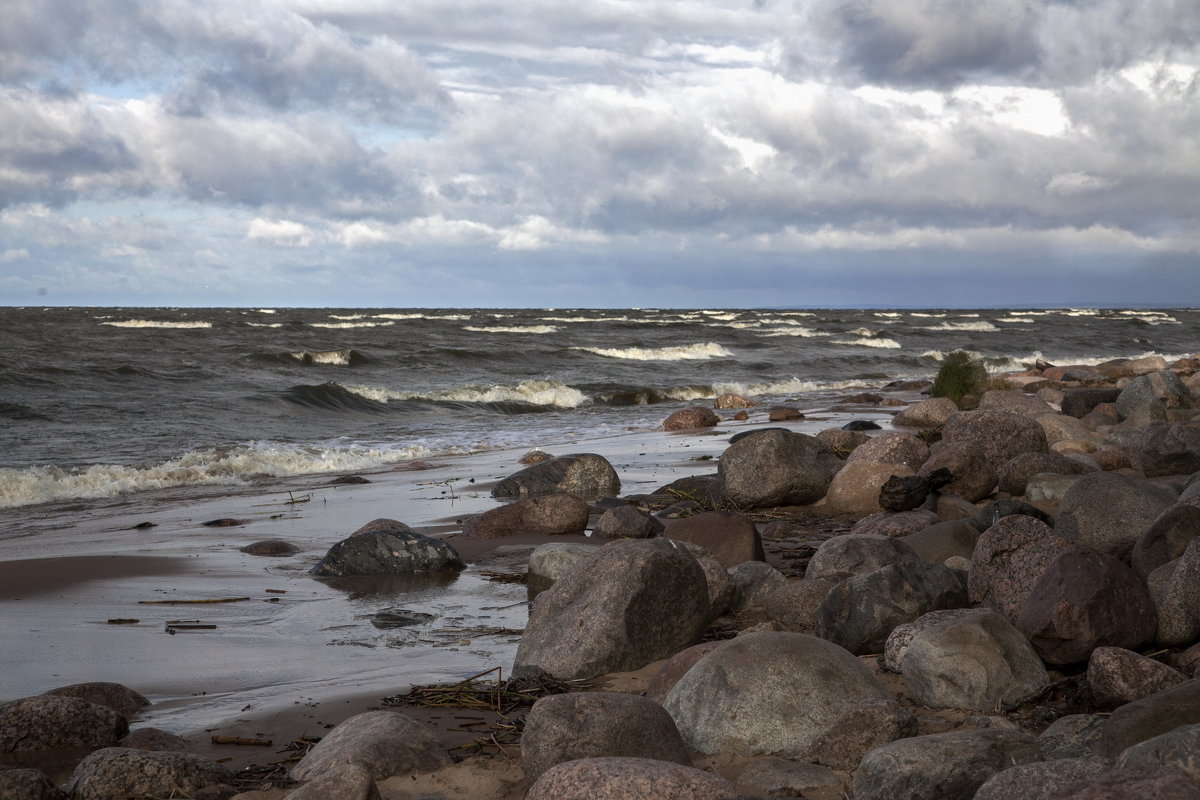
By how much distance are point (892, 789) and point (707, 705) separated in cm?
100

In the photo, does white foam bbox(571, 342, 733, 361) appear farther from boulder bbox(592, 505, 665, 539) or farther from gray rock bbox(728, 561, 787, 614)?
gray rock bbox(728, 561, 787, 614)

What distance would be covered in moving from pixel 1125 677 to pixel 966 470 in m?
4.97

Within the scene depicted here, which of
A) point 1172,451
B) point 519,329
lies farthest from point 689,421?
point 519,329

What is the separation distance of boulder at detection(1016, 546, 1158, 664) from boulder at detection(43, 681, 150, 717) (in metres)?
3.92

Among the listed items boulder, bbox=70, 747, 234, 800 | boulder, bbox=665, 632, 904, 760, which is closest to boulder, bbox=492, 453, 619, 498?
boulder, bbox=665, 632, 904, 760

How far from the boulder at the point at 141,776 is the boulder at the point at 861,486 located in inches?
245

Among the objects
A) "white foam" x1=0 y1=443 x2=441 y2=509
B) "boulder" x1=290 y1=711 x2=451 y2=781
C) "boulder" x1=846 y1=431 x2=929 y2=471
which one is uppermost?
"boulder" x1=846 y1=431 x2=929 y2=471

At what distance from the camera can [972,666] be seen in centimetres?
404

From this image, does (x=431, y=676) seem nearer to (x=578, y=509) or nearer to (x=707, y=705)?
(x=707, y=705)

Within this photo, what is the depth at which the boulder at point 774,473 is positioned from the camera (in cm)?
913

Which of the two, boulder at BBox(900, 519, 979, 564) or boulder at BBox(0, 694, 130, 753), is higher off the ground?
boulder at BBox(900, 519, 979, 564)

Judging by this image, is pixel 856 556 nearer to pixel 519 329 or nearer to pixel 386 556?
pixel 386 556

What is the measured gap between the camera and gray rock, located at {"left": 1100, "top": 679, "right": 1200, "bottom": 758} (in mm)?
2971

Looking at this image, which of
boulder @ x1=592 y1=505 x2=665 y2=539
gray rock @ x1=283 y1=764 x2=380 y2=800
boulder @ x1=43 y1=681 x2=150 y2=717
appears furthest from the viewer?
boulder @ x1=592 y1=505 x2=665 y2=539
